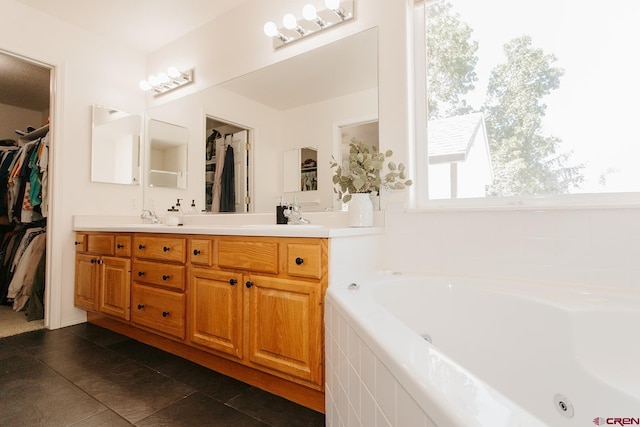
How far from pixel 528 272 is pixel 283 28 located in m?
2.07

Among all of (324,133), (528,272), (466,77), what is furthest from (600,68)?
(324,133)

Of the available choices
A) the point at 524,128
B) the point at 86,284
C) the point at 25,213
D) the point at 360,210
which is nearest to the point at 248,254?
the point at 360,210

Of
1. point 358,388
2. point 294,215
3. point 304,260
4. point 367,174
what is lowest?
point 358,388

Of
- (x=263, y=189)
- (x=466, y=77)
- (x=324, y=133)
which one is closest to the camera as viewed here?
(x=466, y=77)

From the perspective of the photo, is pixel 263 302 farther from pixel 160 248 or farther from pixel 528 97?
pixel 528 97

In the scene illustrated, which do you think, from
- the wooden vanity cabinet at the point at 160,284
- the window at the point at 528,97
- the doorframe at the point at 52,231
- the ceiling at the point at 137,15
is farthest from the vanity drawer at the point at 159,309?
the ceiling at the point at 137,15

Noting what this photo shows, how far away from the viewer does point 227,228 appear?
64.3 inches

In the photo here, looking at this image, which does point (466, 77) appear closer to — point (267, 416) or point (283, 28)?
point (283, 28)

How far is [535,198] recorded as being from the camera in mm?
1449

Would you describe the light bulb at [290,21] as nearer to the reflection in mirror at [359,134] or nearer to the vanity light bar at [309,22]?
the vanity light bar at [309,22]

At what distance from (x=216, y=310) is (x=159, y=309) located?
20.8 inches

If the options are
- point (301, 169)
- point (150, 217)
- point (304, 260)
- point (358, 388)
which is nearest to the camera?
point (358, 388)

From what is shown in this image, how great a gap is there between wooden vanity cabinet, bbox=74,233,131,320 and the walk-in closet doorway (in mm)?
214

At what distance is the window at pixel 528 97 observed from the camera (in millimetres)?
1327
